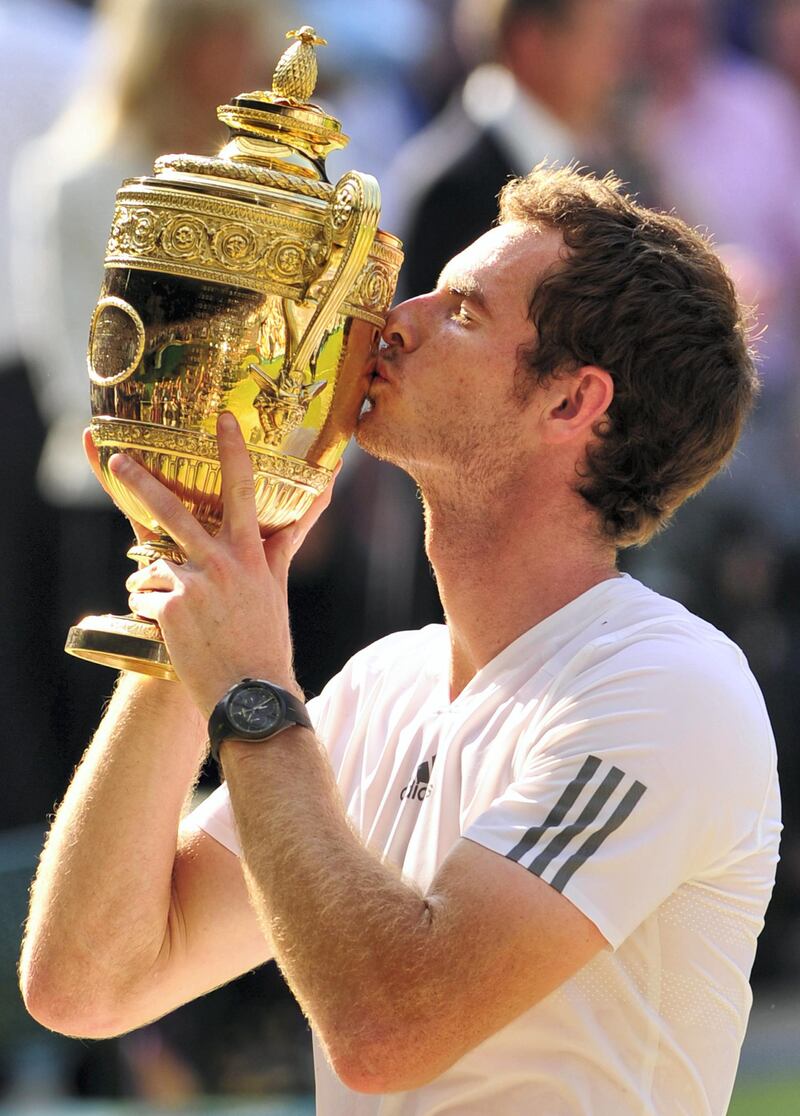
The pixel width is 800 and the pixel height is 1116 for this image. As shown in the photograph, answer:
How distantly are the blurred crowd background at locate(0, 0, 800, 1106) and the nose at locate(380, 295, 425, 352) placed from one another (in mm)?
2075

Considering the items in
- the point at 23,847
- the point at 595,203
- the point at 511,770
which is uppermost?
the point at 595,203

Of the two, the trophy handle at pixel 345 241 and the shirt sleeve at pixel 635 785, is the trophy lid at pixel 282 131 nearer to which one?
the trophy handle at pixel 345 241

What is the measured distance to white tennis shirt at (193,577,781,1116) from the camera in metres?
2.12

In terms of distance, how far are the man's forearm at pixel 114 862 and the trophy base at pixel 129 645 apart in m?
0.18

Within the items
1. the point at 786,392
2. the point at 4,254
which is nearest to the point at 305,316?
the point at 4,254

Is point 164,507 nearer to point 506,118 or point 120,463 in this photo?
point 120,463

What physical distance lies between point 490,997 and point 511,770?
1.27 ft

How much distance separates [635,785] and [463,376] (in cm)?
74

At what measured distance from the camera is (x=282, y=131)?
2.49 m

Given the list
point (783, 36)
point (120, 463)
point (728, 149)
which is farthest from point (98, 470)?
point (783, 36)

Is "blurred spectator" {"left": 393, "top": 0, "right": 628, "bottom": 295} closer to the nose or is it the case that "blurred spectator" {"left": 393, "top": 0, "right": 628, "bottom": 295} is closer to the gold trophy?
the nose

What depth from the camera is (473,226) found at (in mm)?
4941

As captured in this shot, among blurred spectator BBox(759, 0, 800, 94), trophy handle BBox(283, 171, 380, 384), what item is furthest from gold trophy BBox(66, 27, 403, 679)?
blurred spectator BBox(759, 0, 800, 94)

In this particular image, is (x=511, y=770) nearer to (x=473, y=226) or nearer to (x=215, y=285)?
(x=215, y=285)
